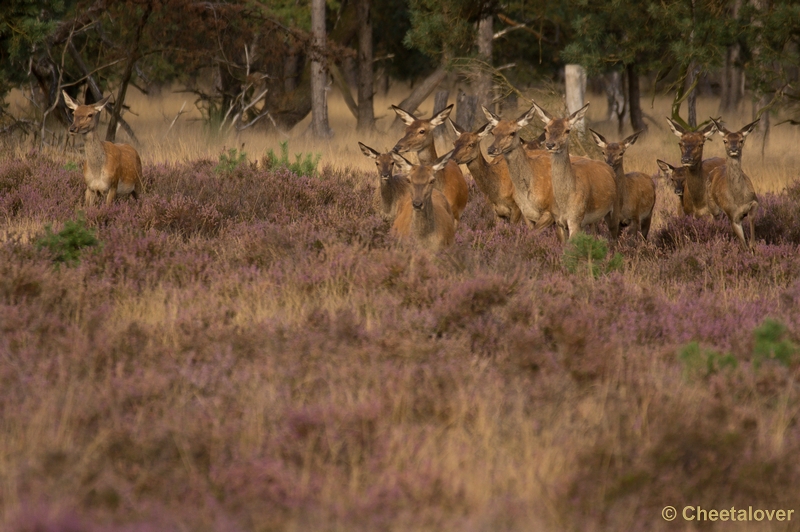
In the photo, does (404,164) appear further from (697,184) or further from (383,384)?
(697,184)

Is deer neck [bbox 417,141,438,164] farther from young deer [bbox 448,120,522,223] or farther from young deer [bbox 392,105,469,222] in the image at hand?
young deer [bbox 448,120,522,223]

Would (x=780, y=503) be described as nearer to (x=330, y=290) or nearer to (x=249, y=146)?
(x=330, y=290)

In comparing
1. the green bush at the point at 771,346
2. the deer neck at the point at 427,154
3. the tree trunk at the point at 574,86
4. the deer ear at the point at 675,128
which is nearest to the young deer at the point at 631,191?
the deer ear at the point at 675,128

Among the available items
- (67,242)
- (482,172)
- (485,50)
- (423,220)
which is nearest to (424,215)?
(423,220)

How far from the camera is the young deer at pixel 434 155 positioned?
10.5m

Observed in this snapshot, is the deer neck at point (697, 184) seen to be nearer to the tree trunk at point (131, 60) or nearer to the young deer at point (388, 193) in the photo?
the young deer at point (388, 193)

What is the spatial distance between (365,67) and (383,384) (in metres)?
19.1

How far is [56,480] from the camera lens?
4043mm

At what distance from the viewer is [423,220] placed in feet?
27.8

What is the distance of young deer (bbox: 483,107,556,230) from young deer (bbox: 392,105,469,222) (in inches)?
23.2

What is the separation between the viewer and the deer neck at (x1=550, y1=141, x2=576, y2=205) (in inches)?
382

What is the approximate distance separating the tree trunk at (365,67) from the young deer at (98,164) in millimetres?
12425

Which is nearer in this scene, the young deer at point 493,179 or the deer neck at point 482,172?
the young deer at point 493,179

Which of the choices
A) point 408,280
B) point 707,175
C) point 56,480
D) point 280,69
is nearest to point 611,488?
point 56,480
